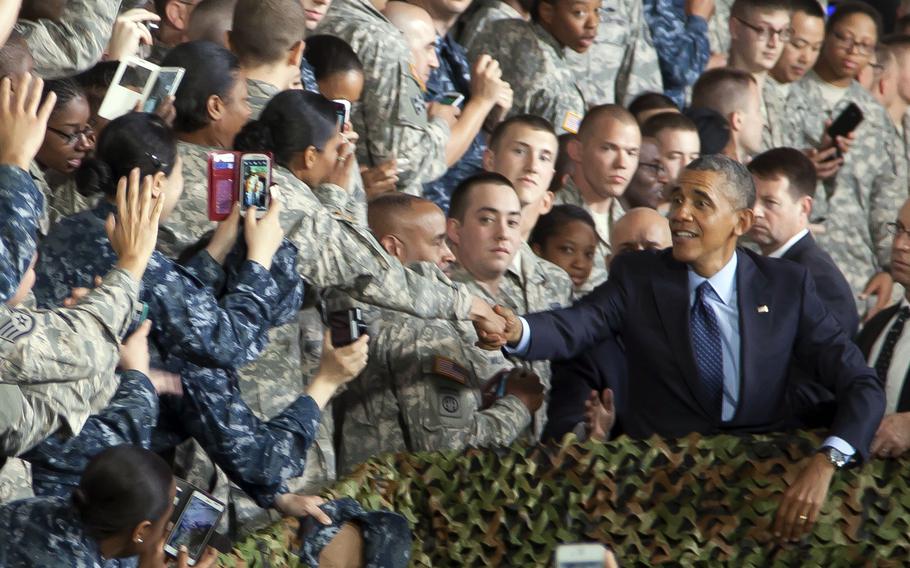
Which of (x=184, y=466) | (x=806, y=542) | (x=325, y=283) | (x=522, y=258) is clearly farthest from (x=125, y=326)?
(x=522, y=258)

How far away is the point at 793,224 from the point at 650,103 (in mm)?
1686

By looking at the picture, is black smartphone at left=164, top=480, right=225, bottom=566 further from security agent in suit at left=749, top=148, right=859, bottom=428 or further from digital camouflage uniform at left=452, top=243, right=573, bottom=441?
security agent in suit at left=749, top=148, right=859, bottom=428

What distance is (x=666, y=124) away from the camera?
23.9 feet

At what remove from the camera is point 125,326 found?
12.2 ft

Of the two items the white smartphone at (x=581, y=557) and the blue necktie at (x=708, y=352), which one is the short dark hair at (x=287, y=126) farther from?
the white smartphone at (x=581, y=557)

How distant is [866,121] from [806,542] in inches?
176

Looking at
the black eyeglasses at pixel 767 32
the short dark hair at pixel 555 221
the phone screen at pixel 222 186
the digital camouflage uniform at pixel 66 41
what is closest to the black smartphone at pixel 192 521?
the phone screen at pixel 222 186

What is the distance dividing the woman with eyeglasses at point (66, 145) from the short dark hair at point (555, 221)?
2.24m

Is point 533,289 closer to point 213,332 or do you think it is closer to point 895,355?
point 895,355

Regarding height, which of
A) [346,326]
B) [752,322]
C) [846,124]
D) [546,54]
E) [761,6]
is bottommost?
[346,326]

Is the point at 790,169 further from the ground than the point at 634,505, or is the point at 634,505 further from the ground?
the point at 790,169

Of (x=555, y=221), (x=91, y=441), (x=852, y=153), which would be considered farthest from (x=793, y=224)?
(x=91, y=441)

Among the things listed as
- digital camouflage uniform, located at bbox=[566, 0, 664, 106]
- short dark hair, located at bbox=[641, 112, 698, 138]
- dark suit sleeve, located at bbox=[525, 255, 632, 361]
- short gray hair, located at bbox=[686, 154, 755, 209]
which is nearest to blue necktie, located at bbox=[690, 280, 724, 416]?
dark suit sleeve, located at bbox=[525, 255, 632, 361]

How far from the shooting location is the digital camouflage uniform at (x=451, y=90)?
700 centimetres
